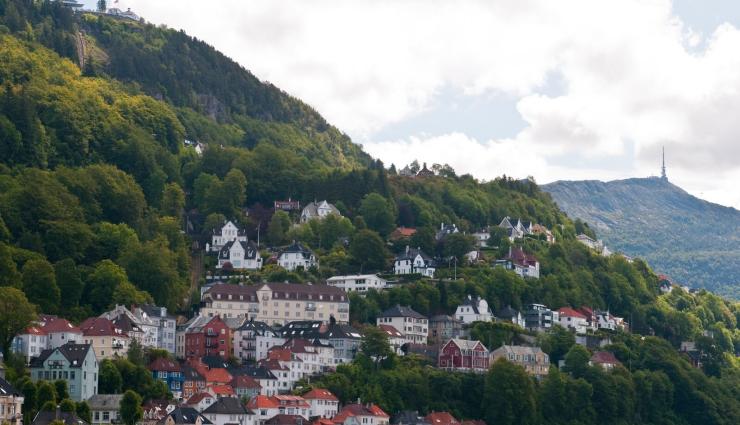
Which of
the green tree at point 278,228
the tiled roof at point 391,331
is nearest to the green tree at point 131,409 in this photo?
the tiled roof at point 391,331

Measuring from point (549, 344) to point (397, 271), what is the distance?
17.2 m

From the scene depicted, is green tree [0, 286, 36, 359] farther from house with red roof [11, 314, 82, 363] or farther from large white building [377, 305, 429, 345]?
large white building [377, 305, 429, 345]

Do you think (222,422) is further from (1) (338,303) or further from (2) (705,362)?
(2) (705,362)

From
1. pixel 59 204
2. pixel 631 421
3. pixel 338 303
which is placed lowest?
pixel 631 421

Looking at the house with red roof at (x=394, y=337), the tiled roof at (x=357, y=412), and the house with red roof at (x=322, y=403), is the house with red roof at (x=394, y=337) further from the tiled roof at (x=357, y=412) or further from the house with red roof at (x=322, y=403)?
the tiled roof at (x=357, y=412)

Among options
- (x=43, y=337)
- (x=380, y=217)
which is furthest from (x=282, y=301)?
(x=380, y=217)

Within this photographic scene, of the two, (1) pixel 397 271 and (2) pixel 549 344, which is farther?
(1) pixel 397 271

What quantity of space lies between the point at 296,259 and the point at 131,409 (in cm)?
5002

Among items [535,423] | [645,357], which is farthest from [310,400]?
[645,357]

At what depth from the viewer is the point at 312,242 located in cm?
15612

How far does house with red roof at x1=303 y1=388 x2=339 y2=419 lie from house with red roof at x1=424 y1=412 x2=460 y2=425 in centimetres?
714

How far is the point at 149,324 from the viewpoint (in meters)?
120

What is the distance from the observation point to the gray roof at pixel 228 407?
10812cm

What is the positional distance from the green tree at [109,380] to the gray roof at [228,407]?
6220 mm
